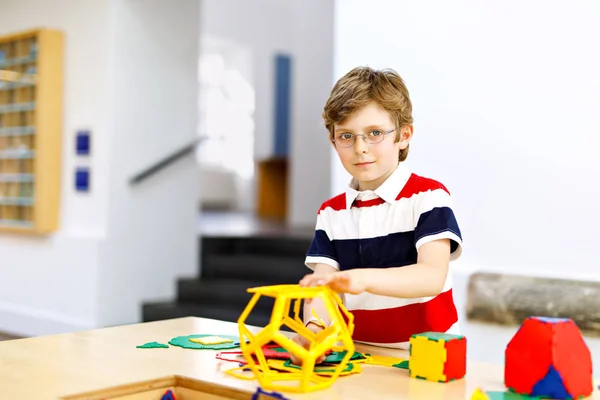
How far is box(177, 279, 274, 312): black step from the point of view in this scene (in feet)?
15.3

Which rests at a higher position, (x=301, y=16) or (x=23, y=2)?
(x=301, y=16)

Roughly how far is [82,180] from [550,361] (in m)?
4.14

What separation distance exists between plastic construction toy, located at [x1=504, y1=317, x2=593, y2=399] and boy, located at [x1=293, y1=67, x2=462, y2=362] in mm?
241

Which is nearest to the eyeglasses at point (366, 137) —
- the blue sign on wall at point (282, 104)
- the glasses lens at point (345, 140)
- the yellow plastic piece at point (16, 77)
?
the glasses lens at point (345, 140)

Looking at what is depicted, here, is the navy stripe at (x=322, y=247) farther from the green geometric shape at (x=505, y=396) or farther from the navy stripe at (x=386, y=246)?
the green geometric shape at (x=505, y=396)

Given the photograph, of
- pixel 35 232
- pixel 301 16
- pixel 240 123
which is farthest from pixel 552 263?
pixel 240 123

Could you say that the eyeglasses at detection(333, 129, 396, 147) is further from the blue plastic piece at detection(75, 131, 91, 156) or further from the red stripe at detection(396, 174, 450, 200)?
the blue plastic piece at detection(75, 131, 91, 156)

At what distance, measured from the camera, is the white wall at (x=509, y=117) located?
119 inches

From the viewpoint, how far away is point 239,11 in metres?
11.4

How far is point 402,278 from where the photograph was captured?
132cm

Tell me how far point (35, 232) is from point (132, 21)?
5.16ft

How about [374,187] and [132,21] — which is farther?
[132,21]

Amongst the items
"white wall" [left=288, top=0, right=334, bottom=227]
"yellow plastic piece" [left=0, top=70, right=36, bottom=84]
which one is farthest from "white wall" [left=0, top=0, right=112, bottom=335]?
"white wall" [left=288, top=0, right=334, bottom=227]

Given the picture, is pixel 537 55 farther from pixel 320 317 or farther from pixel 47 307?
pixel 47 307
